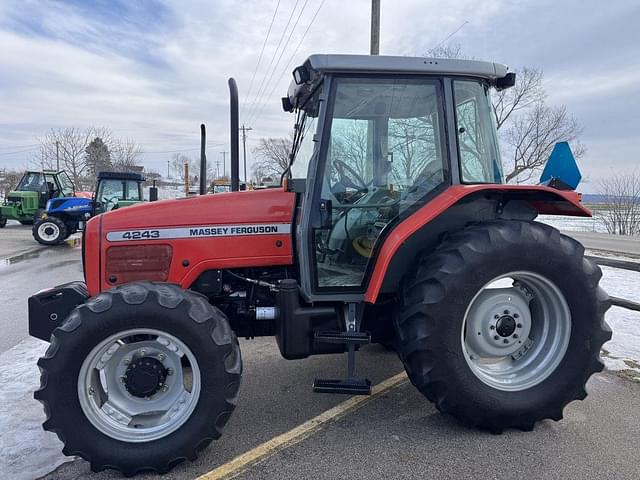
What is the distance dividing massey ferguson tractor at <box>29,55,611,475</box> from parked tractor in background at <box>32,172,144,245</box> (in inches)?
488

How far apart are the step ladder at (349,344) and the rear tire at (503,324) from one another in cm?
29

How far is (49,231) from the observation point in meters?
14.6

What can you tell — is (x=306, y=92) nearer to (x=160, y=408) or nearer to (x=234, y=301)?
(x=234, y=301)

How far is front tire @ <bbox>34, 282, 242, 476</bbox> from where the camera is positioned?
2.55m

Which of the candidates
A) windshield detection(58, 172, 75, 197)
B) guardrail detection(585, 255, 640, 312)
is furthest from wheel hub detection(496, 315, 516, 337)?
windshield detection(58, 172, 75, 197)

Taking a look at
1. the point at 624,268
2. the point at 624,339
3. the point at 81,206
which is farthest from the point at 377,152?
the point at 81,206

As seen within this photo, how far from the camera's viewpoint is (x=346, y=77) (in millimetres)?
3000

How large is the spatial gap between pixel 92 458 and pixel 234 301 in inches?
52.3

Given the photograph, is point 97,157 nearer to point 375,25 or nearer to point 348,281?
point 375,25

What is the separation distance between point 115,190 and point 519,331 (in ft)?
48.7

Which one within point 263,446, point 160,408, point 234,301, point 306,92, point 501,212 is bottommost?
point 263,446

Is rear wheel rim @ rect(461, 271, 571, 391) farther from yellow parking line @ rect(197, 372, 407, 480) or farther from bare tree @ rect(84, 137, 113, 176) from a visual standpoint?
bare tree @ rect(84, 137, 113, 176)

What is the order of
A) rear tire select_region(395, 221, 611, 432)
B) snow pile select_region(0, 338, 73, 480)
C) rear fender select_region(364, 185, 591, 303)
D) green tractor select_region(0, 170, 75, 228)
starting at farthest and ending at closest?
green tractor select_region(0, 170, 75, 228)
rear fender select_region(364, 185, 591, 303)
rear tire select_region(395, 221, 611, 432)
snow pile select_region(0, 338, 73, 480)

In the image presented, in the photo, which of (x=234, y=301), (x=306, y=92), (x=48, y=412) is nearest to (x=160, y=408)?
(x=48, y=412)
